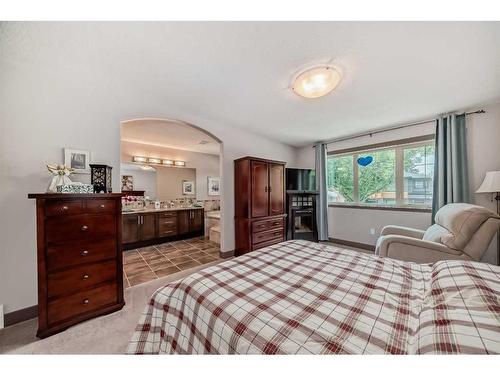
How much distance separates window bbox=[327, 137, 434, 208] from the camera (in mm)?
3090

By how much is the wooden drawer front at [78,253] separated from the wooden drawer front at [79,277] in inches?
2.2

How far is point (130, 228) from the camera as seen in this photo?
371cm

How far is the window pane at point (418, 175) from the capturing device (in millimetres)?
3033

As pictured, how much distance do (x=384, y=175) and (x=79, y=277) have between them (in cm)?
464

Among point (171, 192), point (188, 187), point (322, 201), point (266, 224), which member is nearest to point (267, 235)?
point (266, 224)

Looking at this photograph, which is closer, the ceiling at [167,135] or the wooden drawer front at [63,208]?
the wooden drawer front at [63,208]

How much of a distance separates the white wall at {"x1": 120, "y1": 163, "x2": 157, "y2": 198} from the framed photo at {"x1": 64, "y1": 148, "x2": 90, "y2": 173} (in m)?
2.47

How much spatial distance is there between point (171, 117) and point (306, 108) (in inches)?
75.5

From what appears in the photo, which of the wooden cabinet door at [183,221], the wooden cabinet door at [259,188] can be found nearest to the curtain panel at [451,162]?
the wooden cabinet door at [259,188]

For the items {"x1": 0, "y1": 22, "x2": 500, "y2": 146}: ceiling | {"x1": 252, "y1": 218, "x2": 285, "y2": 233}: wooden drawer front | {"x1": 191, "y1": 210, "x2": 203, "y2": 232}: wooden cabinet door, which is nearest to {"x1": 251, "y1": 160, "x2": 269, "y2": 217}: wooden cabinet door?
{"x1": 252, "y1": 218, "x2": 285, "y2": 233}: wooden drawer front

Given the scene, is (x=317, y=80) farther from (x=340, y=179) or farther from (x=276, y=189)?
(x=340, y=179)

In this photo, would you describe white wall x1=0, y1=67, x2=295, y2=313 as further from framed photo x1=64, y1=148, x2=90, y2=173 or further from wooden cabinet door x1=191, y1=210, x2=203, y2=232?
wooden cabinet door x1=191, y1=210, x2=203, y2=232

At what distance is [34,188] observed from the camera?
5.59 ft

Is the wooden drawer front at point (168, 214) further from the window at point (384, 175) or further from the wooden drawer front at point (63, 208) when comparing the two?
the window at point (384, 175)
